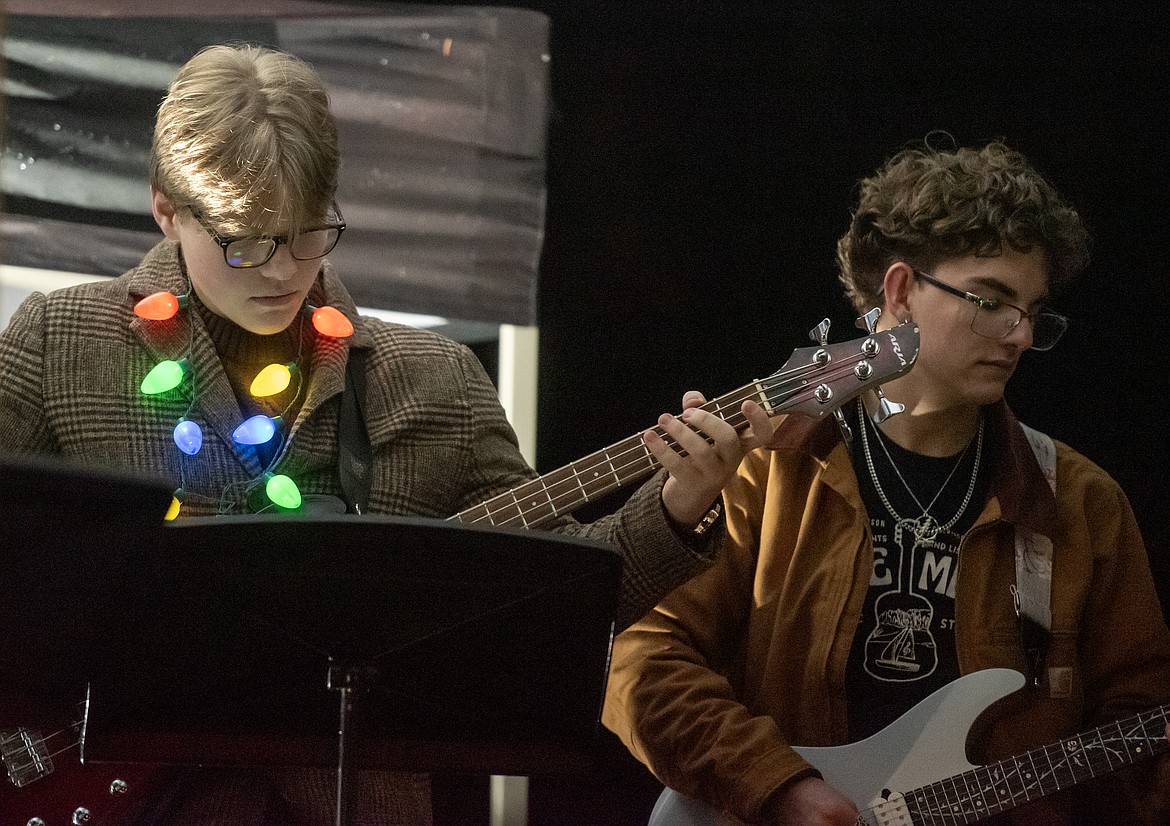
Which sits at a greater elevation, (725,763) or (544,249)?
(544,249)

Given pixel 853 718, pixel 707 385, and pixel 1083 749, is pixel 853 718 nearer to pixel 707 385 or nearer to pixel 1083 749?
pixel 1083 749

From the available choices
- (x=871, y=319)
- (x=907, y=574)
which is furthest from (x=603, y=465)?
(x=907, y=574)

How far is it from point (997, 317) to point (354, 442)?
3.78 ft

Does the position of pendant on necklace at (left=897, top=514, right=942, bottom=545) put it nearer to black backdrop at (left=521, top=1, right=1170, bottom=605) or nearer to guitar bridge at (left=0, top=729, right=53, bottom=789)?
black backdrop at (left=521, top=1, right=1170, bottom=605)

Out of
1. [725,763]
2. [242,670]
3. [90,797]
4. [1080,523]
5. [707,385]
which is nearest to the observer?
[242,670]

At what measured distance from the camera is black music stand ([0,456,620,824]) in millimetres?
1389

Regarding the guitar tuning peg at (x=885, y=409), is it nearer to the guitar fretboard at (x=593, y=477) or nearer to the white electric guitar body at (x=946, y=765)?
the guitar fretboard at (x=593, y=477)

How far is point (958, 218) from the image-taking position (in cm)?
244

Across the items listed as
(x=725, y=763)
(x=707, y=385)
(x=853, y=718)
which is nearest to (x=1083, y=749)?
(x=853, y=718)

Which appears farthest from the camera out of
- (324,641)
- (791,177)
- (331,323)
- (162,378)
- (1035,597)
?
(791,177)

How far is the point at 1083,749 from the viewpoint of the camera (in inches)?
87.2

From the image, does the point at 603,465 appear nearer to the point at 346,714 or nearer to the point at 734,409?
the point at 734,409

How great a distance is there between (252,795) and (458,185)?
62.9 inches

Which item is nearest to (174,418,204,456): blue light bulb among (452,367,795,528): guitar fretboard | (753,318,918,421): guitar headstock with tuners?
(452,367,795,528): guitar fretboard
